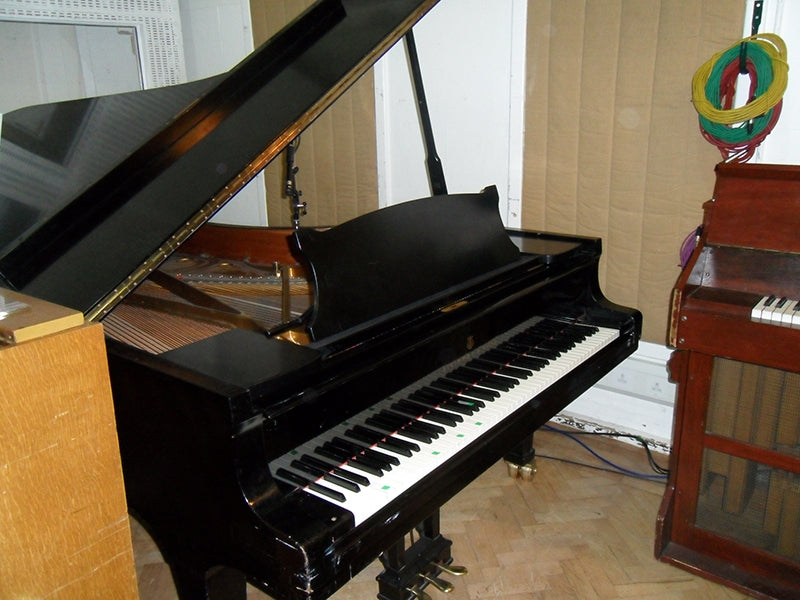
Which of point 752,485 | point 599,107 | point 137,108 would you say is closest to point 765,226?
point 752,485

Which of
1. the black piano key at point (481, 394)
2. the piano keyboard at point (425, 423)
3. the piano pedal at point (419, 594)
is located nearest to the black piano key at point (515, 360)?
the piano keyboard at point (425, 423)

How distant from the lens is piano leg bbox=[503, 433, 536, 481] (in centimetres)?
256

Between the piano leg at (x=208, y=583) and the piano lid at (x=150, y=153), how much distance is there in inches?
22.4

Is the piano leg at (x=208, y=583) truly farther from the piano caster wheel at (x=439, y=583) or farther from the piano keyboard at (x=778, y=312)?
the piano keyboard at (x=778, y=312)

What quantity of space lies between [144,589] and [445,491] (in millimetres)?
1256

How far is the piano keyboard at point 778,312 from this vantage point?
1.70m

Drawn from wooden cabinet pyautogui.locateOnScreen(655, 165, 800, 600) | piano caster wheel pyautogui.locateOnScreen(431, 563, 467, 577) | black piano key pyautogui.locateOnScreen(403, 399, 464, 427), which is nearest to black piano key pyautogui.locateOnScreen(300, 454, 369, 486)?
black piano key pyautogui.locateOnScreen(403, 399, 464, 427)

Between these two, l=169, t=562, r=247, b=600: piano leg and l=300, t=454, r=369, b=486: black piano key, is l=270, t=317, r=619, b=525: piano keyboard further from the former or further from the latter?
l=169, t=562, r=247, b=600: piano leg

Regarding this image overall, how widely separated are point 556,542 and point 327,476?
1267 mm

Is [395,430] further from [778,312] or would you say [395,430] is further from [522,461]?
[522,461]

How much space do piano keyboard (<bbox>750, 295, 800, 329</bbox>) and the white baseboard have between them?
0.93 meters

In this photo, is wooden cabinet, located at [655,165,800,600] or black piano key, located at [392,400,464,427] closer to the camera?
black piano key, located at [392,400,464,427]

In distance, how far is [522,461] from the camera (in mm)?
2570

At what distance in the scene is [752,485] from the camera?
1.99 meters
